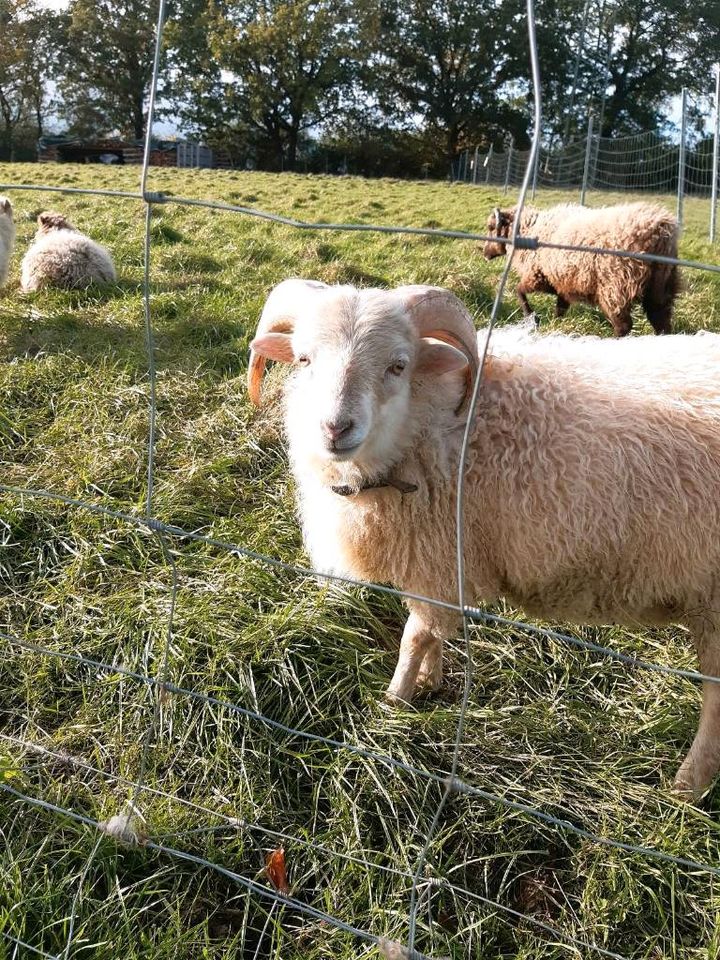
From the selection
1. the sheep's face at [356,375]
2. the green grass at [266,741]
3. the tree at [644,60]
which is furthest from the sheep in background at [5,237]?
the tree at [644,60]

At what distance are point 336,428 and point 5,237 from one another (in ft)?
19.0

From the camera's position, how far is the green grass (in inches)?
84.7

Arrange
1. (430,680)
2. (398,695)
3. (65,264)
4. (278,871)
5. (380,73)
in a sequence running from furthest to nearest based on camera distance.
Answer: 1. (380,73)
2. (65,264)
3. (430,680)
4. (398,695)
5. (278,871)

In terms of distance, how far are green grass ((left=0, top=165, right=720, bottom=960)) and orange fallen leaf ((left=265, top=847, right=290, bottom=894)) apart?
0.04m

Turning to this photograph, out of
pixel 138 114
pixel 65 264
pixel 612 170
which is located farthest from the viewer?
pixel 138 114

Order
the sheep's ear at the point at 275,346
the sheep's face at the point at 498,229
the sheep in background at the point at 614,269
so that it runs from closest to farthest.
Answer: the sheep's ear at the point at 275,346, the sheep in background at the point at 614,269, the sheep's face at the point at 498,229

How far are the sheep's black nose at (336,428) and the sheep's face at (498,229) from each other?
6449 millimetres

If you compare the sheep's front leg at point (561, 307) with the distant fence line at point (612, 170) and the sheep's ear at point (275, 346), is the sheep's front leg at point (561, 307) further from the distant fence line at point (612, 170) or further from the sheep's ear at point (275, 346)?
the distant fence line at point (612, 170)

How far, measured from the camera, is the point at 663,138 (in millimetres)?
28969

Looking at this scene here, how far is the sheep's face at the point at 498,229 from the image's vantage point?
316 inches

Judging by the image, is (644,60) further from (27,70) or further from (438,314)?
(438,314)

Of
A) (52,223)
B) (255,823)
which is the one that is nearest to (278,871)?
(255,823)

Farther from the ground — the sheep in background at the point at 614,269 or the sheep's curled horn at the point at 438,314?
the sheep in background at the point at 614,269

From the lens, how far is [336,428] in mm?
2133
